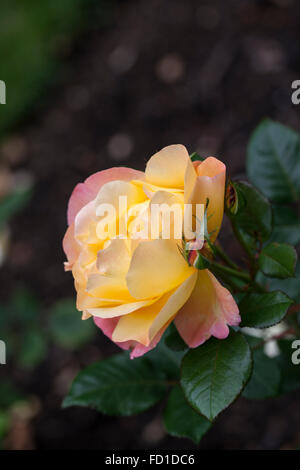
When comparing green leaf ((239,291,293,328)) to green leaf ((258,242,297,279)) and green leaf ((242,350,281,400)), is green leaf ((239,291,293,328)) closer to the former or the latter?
green leaf ((258,242,297,279))

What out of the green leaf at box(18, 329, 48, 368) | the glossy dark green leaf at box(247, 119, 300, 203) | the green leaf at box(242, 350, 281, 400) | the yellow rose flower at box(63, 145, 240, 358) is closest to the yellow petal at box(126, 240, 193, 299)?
the yellow rose flower at box(63, 145, 240, 358)

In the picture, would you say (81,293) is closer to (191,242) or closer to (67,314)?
(191,242)

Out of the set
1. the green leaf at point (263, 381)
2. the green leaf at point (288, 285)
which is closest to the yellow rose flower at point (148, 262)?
the green leaf at point (263, 381)

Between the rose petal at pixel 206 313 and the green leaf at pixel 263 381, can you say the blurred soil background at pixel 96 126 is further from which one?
the rose petal at pixel 206 313

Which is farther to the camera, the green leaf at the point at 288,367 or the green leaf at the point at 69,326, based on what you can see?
the green leaf at the point at 69,326

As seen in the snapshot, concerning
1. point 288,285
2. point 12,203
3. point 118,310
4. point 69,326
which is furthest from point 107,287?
point 69,326
